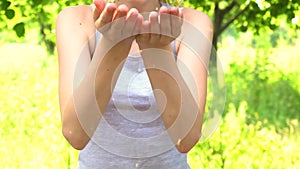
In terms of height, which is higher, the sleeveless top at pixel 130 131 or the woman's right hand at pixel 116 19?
the woman's right hand at pixel 116 19

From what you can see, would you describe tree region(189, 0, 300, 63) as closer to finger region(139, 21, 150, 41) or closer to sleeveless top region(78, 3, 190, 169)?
sleeveless top region(78, 3, 190, 169)

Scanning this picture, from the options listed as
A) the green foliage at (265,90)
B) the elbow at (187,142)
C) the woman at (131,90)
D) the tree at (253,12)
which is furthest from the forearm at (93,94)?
the green foliage at (265,90)

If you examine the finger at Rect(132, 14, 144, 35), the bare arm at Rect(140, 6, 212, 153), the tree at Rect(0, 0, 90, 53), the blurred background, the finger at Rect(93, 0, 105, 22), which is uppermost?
the finger at Rect(93, 0, 105, 22)

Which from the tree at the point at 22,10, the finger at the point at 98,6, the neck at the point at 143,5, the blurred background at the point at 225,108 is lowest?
the blurred background at the point at 225,108

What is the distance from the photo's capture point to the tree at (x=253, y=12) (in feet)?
10.7

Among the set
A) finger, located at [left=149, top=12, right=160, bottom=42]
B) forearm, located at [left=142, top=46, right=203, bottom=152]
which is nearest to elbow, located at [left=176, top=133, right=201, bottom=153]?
forearm, located at [left=142, top=46, right=203, bottom=152]

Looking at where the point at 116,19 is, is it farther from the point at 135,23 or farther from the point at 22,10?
the point at 22,10

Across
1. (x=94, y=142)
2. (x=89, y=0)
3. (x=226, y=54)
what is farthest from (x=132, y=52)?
(x=226, y=54)

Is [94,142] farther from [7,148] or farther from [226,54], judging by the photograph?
[226,54]

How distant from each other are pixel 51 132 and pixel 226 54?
912cm

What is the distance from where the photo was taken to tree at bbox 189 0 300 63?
10.7 feet

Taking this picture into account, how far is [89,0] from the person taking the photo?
3.09m

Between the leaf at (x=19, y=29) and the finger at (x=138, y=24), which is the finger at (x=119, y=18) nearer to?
the finger at (x=138, y=24)

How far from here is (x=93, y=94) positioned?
3.69 ft
